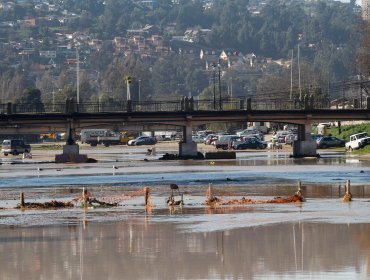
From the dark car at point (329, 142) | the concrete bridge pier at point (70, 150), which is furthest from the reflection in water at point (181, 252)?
the dark car at point (329, 142)

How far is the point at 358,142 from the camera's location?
12912 cm

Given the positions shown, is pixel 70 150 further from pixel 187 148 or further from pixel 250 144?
pixel 250 144

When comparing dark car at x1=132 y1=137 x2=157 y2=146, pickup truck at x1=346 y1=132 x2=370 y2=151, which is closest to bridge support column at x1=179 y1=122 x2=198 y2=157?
pickup truck at x1=346 y1=132 x2=370 y2=151

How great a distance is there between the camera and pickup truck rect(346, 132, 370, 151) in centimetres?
12812

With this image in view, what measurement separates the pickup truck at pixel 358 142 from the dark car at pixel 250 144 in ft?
65.0

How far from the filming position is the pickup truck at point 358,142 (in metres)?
128

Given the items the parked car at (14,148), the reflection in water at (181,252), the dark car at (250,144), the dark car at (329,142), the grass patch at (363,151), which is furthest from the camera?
the parked car at (14,148)

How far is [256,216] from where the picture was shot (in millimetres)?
52062

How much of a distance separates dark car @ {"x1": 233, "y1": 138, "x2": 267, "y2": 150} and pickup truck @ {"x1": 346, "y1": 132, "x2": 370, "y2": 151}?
65.0 ft

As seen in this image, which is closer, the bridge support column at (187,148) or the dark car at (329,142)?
the bridge support column at (187,148)

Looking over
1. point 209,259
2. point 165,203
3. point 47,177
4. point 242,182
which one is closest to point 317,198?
point 165,203

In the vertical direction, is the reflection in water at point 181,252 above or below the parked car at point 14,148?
below

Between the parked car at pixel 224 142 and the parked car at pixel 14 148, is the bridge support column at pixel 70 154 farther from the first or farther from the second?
the parked car at pixel 224 142

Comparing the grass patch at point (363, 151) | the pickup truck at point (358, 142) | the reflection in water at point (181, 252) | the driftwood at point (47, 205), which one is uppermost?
the pickup truck at point (358, 142)
